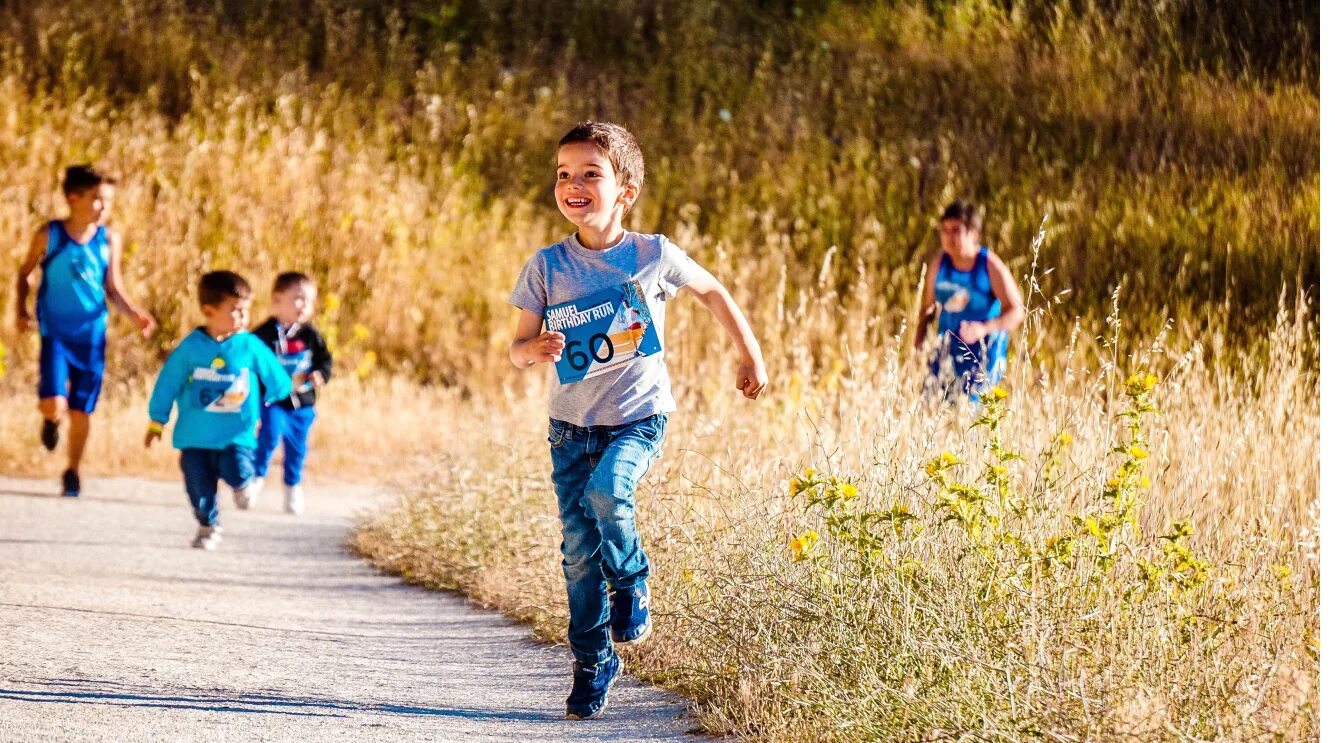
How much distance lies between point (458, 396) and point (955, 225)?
610 centimetres

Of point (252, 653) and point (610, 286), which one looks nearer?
point (610, 286)

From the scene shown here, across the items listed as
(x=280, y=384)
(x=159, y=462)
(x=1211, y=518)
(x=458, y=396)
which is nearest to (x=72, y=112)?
(x=458, y=396)

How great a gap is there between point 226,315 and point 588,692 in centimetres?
423

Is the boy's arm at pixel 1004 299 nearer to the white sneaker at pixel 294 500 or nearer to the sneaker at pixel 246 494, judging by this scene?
the sneaker at pixel 246 494

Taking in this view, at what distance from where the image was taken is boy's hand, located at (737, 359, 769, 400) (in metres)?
4.91

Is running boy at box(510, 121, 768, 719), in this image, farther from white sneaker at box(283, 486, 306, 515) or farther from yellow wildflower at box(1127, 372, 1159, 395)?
white sneaker at box(283, 486, 306, 515)

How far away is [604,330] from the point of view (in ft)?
16.2

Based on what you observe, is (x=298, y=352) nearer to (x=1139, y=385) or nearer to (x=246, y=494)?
(x=246, y=494)

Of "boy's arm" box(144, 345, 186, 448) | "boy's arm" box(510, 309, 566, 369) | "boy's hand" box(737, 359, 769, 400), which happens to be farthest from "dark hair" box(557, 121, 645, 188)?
"boy's arm" box(144, 345, 186, 448)

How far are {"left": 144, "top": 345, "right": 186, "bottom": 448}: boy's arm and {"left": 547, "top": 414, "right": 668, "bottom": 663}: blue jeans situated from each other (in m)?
3.81

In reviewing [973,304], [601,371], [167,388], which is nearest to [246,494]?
[167,388]

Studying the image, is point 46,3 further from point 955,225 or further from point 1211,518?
point 1211,518

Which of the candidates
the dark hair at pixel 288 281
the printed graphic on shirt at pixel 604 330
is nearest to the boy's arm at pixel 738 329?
the printed graphic on shirt at pixel 604 330

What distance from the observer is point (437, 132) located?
1791 centimetres
